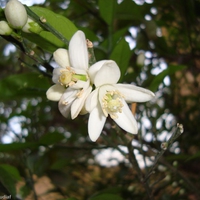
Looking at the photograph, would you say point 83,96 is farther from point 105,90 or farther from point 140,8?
point 140,8

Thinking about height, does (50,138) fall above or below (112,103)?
below

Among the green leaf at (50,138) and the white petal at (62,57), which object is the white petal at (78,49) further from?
the green leaf at (50,138)

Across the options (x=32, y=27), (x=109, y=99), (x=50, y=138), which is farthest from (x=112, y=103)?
(x=50, y=138)

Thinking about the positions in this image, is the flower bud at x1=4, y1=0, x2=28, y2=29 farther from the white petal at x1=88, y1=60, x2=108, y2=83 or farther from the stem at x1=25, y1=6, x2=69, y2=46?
the white petal at x1=88, y1=60, x2=108, y2=83

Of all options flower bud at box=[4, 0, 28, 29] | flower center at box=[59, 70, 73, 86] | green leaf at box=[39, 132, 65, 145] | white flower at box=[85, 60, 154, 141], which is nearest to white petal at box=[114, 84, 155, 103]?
white flower at box=[85, 60, 154, 141]

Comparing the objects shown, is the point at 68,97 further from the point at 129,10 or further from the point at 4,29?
the point at 129,10

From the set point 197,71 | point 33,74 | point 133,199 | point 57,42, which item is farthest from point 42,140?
point 197,71
